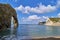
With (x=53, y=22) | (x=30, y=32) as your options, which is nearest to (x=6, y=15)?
(x=30, y=32)

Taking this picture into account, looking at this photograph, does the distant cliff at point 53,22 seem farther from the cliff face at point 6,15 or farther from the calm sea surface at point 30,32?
the cliff face at point 6,15

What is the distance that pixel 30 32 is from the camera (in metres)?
2.81

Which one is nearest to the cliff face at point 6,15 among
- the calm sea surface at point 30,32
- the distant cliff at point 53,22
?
the calm sea surface at point 30,32

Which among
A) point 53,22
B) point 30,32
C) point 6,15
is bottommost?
point 30,32

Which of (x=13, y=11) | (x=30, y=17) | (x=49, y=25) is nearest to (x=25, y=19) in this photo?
(x=30, y=17)

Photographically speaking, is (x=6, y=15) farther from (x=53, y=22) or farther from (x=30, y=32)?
(x=53, y=22)

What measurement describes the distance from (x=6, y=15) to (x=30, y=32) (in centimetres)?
57

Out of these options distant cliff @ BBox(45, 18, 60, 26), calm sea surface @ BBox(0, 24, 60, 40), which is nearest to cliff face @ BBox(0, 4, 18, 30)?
calm sea surface @ BBox(0, 24, 60, 40)

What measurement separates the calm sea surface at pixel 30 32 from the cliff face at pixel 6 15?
135 mm

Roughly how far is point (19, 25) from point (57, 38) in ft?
2.57

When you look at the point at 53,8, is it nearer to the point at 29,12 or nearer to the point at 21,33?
the point at 29,12

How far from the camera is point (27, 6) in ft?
9.36

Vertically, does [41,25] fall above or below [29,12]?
below

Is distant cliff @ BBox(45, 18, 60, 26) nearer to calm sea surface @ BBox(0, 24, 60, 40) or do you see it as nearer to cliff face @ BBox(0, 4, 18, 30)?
calm sea surface @ BBox(0, 24, 60, 40)
